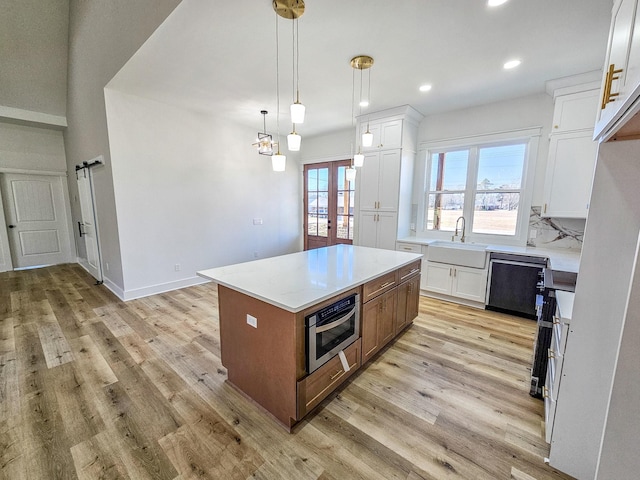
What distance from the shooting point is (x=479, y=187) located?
4008 mm

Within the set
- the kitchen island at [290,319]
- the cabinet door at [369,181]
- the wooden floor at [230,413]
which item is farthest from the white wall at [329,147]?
the wooden floor at [230,413]

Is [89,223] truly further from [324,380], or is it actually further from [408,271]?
[408,271]

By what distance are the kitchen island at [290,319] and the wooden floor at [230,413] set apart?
20 centimetres

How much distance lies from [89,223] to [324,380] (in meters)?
5.20

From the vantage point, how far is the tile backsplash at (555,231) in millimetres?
3299

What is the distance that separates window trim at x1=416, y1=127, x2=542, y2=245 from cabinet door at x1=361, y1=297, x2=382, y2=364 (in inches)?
Result: 104

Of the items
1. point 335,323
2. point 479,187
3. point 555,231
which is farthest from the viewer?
point 479,187

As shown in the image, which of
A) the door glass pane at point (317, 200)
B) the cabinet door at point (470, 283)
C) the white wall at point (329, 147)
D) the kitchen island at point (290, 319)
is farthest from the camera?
the door glass pane at point (317, 200)

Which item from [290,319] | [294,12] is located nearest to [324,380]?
[290,319]

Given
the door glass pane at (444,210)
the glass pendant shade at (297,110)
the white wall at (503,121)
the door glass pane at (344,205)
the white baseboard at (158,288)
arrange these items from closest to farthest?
the glass pendant shade at (297,110)
the white wall at (503,121)
the white baseboard at (158,288)
the door glass pane at (444,210)
the door glass pane at (344,205)

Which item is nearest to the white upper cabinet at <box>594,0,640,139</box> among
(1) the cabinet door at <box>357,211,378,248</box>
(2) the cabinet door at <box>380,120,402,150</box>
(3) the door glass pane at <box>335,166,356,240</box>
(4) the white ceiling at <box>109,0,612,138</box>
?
(4) the white ceiling at <box>109,0,612,138</box>

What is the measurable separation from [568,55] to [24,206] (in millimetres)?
9195

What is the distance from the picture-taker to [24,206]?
5.50 metres

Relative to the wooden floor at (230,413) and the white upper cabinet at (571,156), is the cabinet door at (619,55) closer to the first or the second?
the wooden floor at (230,413)
